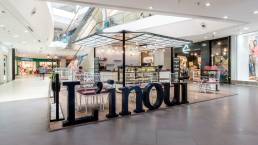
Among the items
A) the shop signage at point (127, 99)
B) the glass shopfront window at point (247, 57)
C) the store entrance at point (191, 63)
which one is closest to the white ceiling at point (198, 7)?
the shop signage at point (127, 99)

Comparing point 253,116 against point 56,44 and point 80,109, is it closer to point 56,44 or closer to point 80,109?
point 80,109

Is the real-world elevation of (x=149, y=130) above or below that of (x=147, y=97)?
below

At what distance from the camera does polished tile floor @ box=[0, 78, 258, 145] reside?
10.5ft

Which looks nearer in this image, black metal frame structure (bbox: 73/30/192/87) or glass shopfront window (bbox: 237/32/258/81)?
black metal frame structure (bbox: 73/30/192/87)

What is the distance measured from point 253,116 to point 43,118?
18.0ft

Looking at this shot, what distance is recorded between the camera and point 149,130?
3732mm

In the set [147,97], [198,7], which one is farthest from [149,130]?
[198,7]

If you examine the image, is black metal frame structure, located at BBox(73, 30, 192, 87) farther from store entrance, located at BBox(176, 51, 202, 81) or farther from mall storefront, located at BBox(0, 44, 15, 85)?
mall storefront, located at BBox(0, 44, 15, 85)

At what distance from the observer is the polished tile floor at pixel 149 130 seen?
10.5 feet

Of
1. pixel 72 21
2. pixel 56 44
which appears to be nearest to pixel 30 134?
pixel 56 44

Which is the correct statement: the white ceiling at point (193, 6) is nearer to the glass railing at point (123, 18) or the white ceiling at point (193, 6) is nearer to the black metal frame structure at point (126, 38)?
the black metal frame structure at point (126, 38)

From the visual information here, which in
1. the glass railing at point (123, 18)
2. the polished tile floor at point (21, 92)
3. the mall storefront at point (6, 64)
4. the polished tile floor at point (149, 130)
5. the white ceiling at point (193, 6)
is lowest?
the polished tile floor at point (149, 130)

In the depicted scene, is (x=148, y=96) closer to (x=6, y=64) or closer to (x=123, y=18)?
(x=123, y=18)

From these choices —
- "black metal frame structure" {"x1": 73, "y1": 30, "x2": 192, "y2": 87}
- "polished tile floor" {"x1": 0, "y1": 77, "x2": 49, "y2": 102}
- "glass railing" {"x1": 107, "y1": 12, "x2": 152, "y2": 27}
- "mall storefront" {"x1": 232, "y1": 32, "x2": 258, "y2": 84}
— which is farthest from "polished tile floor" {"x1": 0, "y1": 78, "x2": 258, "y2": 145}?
"glass railing" {"x1": 107, "y1": 12, "x2": 152, "y2": 27}
